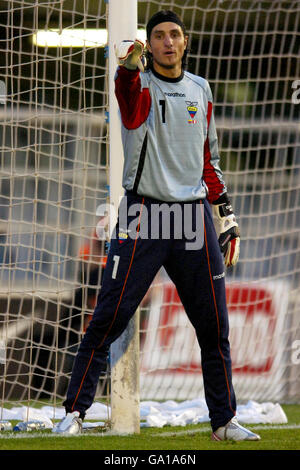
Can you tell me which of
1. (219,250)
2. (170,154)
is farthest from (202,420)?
(170,154)

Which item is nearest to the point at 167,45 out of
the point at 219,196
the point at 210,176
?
the point at 210,176

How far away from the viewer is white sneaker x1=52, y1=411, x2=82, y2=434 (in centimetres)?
388

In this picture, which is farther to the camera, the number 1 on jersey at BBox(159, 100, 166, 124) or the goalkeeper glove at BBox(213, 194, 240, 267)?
the goalkeeper glove at BBox(213, 194, 240, 267)

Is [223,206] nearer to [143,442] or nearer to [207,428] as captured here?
[143,442]

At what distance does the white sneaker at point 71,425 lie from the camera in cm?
388

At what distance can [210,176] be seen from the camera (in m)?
4.05

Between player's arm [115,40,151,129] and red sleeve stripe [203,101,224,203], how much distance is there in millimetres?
337

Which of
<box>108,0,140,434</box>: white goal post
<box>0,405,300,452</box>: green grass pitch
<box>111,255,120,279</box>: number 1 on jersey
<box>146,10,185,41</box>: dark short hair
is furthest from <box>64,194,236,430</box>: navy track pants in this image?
<box>146,10,185,41</box>: dark short hair

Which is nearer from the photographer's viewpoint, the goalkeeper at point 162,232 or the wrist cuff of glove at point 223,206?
the goalkeeper at point 162,232

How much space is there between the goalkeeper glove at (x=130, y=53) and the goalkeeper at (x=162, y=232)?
14cm

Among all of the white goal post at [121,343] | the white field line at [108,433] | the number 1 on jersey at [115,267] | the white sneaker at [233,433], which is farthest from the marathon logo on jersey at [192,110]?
the white field line at [108,433]

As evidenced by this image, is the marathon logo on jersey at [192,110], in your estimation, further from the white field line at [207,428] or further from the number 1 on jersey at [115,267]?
the white field line at [207,428]

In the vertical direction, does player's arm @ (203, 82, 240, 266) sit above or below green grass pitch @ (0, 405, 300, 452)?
above

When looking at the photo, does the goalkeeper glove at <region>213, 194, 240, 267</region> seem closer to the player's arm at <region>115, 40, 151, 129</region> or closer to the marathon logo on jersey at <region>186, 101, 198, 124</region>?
the marathon logo on jersey at <region>186, 101, 198, 124</region>
